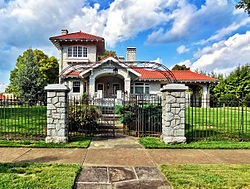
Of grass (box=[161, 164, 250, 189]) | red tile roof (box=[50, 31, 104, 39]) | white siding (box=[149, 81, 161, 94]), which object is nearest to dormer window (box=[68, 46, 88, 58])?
red tile roof (box=[50, 31, 104, 39])

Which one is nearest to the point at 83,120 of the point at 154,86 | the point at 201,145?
the point at 201,145

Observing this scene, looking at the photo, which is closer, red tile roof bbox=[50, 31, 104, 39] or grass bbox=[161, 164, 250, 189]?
grass bbox=[161, 164, 250, 189]

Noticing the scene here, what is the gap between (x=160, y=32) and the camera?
17.4 meters

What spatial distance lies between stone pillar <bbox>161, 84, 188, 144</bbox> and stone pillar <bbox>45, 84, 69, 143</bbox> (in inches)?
131

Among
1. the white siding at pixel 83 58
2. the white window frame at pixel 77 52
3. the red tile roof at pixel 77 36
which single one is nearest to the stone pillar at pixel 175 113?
the white siding at pixel 83 58

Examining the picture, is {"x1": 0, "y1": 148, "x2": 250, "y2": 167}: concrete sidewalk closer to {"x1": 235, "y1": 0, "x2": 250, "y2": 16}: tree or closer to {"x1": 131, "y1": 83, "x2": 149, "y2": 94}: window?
{"x1": 235, "y1": 0, "x2": 250, "y2": 16}: tree

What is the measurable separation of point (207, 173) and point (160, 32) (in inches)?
550

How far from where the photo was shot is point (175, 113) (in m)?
7.98

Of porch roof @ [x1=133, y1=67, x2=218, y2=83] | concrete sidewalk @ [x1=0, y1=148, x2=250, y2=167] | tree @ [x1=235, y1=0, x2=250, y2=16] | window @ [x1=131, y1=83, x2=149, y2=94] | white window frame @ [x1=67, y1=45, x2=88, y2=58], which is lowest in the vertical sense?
concrete sidewalk @ [x1=0, y1=148, x2=250, y2=167]

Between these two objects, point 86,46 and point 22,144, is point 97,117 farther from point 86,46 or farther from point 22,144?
point 86,46

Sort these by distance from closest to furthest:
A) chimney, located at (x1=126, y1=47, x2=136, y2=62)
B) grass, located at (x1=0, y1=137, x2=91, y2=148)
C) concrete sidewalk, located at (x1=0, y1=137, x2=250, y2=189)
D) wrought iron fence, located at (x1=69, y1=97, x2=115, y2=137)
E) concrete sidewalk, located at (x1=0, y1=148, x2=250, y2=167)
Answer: concrete sidewalk, located at (x1=0, y1=137, x2=250, y2=189)
concrete sidewalk, located at (x1=0, y1=148, x2=250, y2=167)
grass, located at (x1=0, y1=137, x2=91, y2=148)
wrought iron fence, located at (x1=69, y1=97, x2=115, y2=137)
chimney, located at (x1=126, y1=47, x2=136, y2=62)

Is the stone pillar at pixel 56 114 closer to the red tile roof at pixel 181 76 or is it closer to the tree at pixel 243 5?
the tree at pixel 243 5

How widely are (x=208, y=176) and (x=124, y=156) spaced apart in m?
2.33

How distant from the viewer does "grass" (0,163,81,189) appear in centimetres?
413
